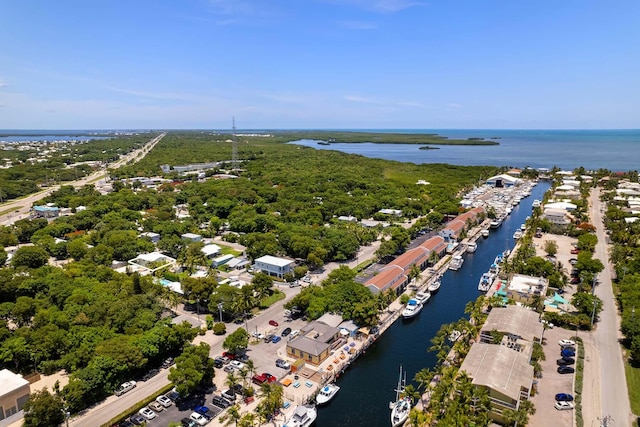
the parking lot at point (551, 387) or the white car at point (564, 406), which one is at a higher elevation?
the white car at point (564, 406)

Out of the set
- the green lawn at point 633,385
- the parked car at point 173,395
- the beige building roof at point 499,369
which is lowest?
the parked car at point 173,395

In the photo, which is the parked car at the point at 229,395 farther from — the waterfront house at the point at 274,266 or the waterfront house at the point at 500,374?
the waterfront house at the point at 274,266

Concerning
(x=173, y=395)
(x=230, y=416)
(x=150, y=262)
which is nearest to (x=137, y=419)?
(x=173, y=395)

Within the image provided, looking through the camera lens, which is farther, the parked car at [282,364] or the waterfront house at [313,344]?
the waterfront house at [313,344]

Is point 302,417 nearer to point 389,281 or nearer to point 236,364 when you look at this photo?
point 236,364

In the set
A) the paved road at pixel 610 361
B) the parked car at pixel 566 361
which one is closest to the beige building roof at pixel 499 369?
the parked car at pixel 566 361

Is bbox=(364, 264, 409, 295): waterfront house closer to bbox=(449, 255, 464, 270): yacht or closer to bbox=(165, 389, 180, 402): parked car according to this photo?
bbox=(449, 255, 464, 270): yacht
